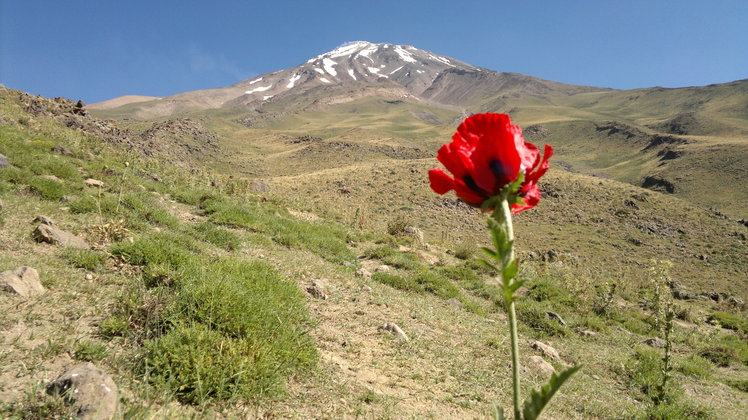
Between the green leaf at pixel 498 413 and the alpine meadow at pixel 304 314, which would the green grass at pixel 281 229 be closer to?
the alpine meadow at pixel 304 314

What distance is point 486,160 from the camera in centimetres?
101

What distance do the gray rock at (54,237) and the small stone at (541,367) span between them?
17.4 feet

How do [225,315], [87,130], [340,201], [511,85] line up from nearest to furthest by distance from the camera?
[225,315] → [87,130] → [340,201] → [511,85]

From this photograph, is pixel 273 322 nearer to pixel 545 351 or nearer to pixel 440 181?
pixel 440 181

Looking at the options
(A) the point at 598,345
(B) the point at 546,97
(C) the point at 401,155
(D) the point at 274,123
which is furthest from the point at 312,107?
(A) the point at 598,345

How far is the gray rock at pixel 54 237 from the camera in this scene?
3785 mm

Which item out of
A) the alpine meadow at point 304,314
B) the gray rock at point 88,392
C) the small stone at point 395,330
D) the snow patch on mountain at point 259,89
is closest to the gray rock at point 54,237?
the alpine meadow at point 304,314

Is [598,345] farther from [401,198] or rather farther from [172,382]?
[401,198]

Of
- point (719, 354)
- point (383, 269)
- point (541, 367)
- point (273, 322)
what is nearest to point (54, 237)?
point (273, 322)

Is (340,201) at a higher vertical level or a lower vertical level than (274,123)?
lower

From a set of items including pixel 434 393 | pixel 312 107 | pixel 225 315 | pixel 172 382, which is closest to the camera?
pixel 172 382

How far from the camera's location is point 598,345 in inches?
237

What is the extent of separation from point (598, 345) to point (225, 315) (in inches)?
242

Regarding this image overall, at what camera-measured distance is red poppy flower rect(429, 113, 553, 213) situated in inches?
38.9
